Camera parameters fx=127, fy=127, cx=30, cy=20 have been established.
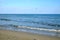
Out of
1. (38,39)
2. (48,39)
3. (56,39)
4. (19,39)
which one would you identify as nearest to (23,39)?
(19,39)

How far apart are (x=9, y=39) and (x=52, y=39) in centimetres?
280

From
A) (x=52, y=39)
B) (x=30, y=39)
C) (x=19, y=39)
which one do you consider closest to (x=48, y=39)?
(x=52, y=39)

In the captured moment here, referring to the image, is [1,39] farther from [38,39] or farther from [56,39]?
[56,39]

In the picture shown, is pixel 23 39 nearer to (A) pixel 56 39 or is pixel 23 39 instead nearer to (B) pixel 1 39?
(B) pixel 1 39

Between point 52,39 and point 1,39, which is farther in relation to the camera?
point 52,39

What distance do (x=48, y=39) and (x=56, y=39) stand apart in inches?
21.7

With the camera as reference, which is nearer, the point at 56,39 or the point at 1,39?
the point at 1,39

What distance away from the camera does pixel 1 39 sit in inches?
306

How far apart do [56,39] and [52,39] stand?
273mm

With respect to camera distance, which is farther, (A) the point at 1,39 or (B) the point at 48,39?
(B) the point at 48,39

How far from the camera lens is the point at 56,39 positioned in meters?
8.38

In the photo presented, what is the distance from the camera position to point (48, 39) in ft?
27.2

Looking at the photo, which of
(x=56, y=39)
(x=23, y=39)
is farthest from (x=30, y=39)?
(x=56, y=39)

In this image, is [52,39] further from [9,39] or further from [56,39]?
[9,39]
